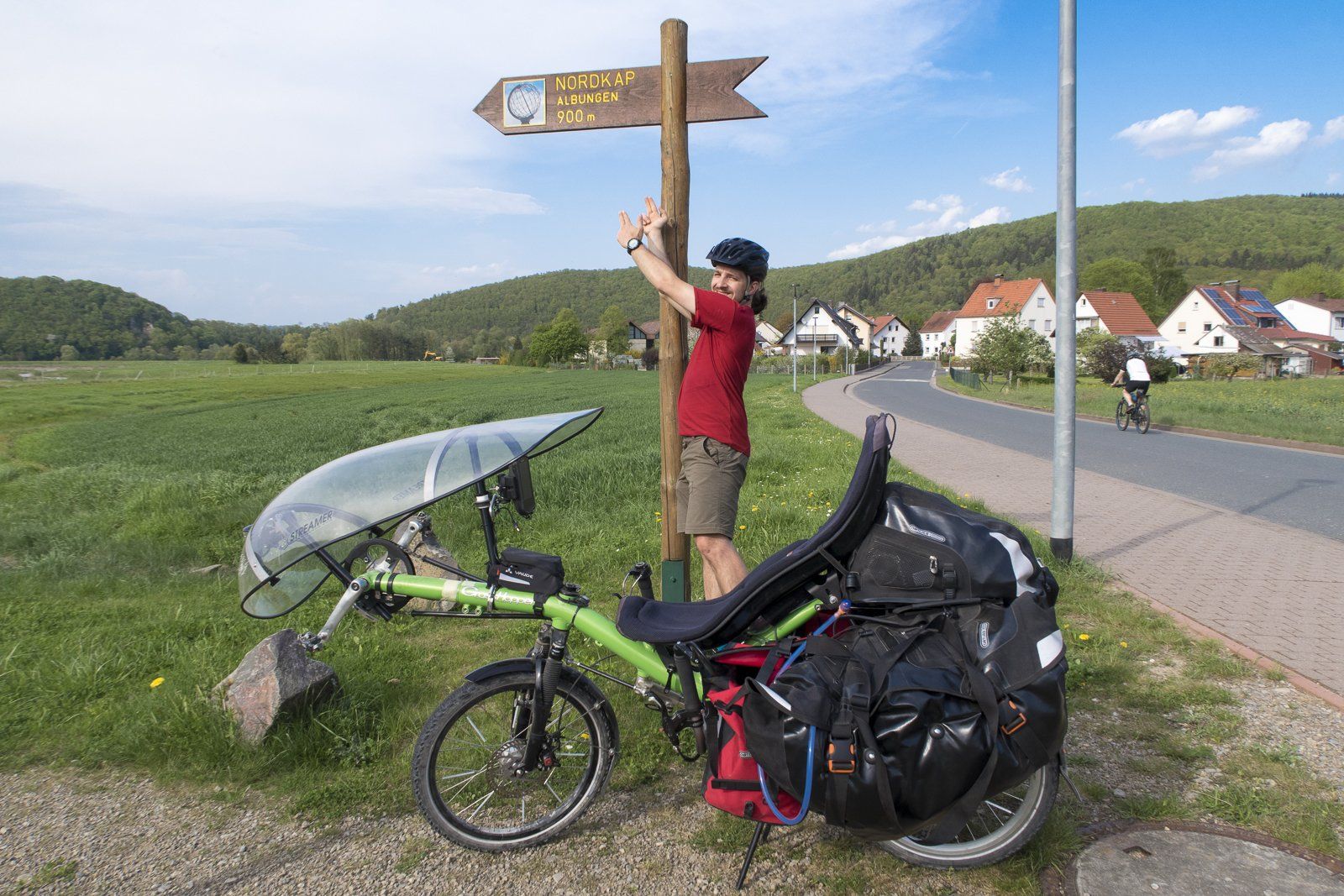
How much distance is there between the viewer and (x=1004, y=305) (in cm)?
7594

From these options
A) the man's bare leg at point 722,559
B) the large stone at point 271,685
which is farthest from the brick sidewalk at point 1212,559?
the large stone at point 271,685

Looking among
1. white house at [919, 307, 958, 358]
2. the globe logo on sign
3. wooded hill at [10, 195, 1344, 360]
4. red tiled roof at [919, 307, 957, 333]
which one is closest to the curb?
the globe logo on sign

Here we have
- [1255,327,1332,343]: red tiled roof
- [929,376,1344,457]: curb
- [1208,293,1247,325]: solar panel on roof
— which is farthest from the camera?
[1255,327,1332,343]: red tiled roof

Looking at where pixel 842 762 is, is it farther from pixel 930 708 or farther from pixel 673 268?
pixel 673 268

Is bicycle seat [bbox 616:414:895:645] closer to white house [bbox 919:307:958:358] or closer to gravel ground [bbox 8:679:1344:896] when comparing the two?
gravel ground [bbox 8:679:1344:896]

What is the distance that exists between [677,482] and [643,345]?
124070 mm

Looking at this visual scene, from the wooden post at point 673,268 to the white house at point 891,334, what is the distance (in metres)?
134

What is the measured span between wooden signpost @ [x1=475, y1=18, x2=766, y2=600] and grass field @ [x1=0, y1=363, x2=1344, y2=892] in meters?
1.15

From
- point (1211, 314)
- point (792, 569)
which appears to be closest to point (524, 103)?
point (792, 569)

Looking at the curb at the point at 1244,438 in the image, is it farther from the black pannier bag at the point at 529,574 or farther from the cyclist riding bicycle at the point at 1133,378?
the black pannier bag at the point at 529,574

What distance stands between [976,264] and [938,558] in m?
162

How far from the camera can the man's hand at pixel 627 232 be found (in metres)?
3.46

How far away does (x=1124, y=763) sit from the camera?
10.5 ft

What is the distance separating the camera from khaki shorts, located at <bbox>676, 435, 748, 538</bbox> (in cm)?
361
